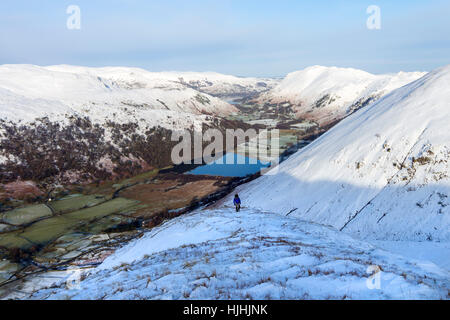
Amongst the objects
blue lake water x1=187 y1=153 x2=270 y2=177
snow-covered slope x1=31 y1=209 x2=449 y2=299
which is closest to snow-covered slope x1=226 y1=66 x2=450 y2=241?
snow-covered slope x1=31 y1=209 x2=449 y2=299

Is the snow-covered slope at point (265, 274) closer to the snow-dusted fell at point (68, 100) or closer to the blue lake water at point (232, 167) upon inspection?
the blue lake water at point (232, 167)

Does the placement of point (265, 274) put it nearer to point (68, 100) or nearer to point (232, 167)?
point (232, 167)

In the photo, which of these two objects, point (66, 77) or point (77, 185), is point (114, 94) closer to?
point (66, 77)

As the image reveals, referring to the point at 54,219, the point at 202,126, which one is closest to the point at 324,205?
the point at 54,219

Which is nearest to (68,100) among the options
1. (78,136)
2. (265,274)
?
(78,136)

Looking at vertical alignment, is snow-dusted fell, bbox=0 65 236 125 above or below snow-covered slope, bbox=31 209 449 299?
above

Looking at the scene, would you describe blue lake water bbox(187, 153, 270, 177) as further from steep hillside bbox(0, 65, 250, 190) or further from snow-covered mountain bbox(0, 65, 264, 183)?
snow-covered mountain bbox(0, 65, 264, 183)

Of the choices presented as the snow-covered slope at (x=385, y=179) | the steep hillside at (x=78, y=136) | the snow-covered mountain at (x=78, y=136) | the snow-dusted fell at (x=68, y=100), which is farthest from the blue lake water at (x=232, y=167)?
the snow-covered slope at (x=385, y=179)
